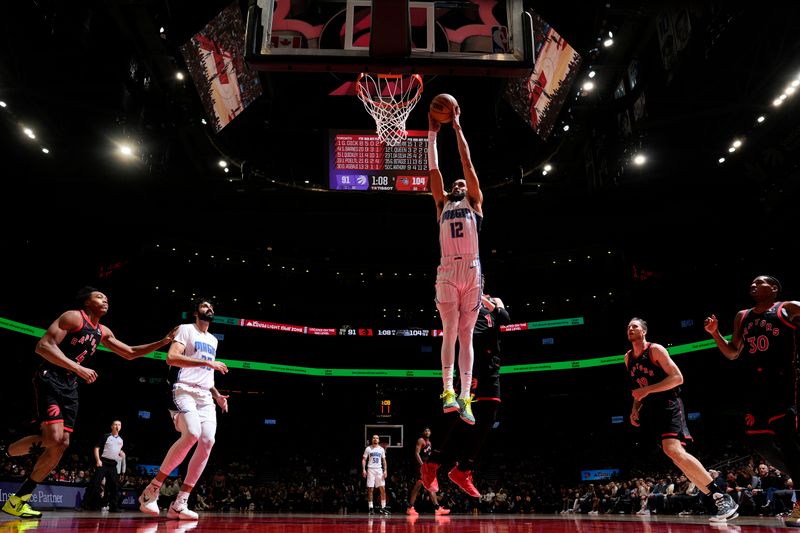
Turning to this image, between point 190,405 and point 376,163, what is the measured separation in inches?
369

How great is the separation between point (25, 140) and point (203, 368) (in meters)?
14.0

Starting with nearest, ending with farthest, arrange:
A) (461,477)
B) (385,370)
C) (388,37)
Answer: (461,477)
(388,37)
(385,370)

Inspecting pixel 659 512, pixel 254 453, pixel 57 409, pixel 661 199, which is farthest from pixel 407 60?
pixel 254 453

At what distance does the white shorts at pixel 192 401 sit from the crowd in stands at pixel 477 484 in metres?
7.43

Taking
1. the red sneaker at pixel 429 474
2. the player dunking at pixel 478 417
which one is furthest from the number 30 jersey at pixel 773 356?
the red sneaker at pixel 429 474

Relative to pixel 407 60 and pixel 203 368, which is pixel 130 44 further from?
pixel 203 368

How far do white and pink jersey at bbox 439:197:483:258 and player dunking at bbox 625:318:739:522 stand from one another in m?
2.65

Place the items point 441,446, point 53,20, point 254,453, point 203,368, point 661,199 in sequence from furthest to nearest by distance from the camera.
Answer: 1. point 254,453
2. point 661,199
3. point 53,20
4. point 203,368
5. point 441,446

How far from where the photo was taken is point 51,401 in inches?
224

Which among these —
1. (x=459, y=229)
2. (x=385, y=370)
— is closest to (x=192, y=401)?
(x=459, y=229)

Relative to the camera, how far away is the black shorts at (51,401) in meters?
5.67

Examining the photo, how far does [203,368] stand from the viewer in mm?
6602

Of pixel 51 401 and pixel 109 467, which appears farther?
pixel 109 467

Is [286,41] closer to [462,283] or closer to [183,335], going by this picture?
[183,335]
